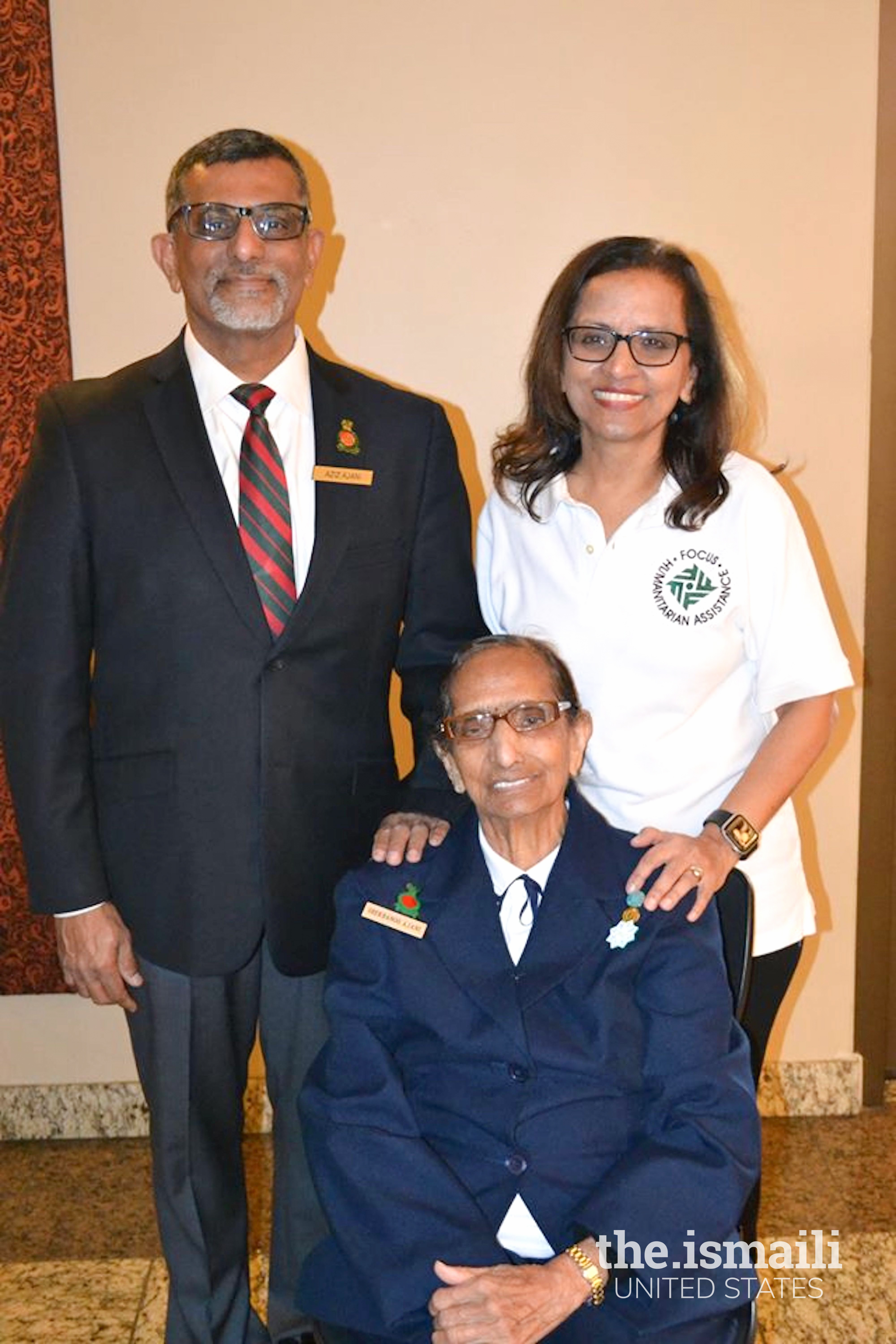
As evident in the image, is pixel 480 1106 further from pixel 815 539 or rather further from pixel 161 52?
pixel 161 52

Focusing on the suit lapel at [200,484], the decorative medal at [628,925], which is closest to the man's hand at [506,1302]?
the decorative medal at [628,925]

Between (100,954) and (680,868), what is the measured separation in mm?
885

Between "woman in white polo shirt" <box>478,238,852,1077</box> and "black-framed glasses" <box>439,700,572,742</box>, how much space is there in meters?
0.18

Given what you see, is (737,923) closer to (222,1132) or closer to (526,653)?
(526,653)

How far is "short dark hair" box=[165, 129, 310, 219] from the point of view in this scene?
6.88 ft

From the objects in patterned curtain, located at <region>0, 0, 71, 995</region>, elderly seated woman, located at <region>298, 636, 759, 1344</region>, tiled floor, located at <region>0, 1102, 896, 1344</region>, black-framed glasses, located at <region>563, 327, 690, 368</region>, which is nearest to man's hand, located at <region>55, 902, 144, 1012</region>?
elderly seated woman, located at <region>298, 636, 759, 1344</region>

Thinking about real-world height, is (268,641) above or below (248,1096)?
above

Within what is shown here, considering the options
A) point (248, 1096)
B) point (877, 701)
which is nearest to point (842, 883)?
point (877, 701)

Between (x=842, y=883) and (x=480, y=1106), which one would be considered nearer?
(x=480, y=1106)

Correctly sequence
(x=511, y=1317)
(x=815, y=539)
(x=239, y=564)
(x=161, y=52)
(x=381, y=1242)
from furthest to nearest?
(x=815, y=539) → (x=161, y=52) → (x=239, y=564) → (x=381, y=1242) → (x=511, y=1317)

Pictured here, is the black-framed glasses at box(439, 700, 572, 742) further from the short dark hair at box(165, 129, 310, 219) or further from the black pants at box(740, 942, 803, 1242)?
the short dark hair at box(165, 129, 310, 219)

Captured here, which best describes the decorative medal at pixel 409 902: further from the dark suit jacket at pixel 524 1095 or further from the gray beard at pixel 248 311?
the gray beard at pixel 248 311

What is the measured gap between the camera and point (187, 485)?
6.94 ft

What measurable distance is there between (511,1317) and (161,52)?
2.73 metres
